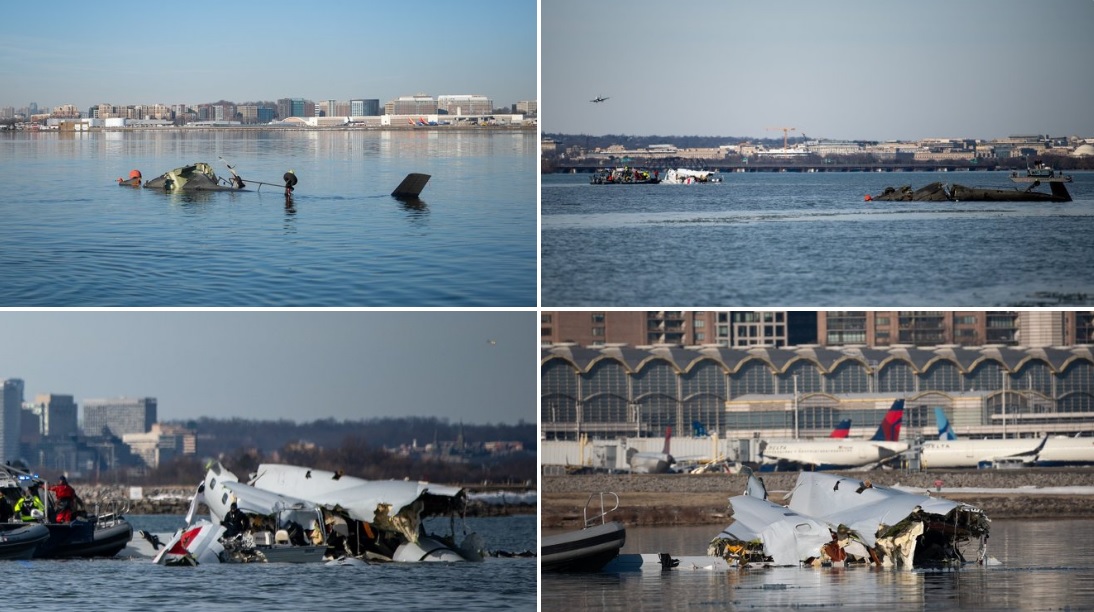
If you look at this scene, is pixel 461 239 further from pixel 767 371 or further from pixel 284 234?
pixel 767 371

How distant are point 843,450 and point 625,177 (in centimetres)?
477

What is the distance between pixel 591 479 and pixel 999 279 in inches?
191

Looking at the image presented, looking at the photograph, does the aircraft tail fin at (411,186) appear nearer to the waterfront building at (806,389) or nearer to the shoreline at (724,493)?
the waterfront building at (806,389)

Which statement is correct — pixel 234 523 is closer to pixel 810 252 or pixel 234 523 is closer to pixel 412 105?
pixel 412 105

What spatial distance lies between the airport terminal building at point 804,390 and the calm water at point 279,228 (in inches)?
62.8

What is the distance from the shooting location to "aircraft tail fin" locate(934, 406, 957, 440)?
Result: 17609 millimetres

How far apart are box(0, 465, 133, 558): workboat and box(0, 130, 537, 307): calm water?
1.44 meters

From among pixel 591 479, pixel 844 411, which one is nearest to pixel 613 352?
pixel 591 479

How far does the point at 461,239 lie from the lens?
39.1 ft

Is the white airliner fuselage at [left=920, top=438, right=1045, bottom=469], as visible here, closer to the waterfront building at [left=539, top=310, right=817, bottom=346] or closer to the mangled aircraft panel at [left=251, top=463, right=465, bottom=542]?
the waterfront building at [left=539, top=310, right=817, bottom=346]

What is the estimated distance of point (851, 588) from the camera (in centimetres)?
935

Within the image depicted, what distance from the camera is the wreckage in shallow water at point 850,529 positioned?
10133 millimetres

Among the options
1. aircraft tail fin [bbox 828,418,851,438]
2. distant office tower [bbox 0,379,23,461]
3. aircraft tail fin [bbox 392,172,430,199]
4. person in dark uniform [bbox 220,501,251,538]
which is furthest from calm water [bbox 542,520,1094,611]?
distant office tower [bbox 0,379,23,461]

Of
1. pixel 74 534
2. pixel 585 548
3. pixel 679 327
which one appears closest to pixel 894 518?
pixel 585 548
